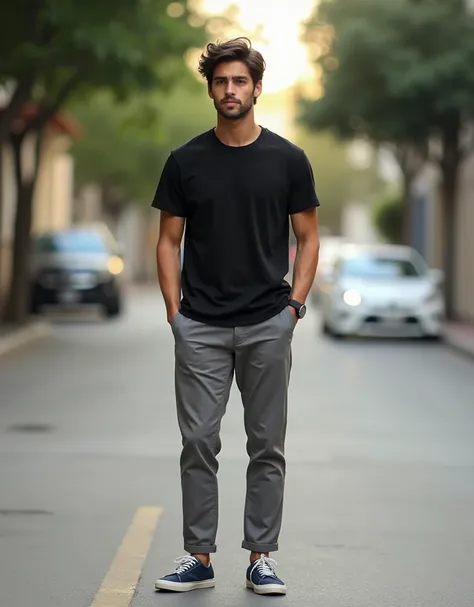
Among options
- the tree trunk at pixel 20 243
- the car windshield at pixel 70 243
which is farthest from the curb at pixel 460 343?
the car windshield at pixel 70 243

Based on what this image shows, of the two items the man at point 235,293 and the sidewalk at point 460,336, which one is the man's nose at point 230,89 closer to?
the man at point 235,293

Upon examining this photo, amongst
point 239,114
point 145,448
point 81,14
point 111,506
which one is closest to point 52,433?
point 145,448

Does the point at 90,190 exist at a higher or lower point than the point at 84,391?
higher

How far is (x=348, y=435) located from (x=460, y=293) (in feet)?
69.2

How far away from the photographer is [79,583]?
5773mm

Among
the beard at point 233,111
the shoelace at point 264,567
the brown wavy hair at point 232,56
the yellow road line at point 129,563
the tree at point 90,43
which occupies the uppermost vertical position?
the tree at point 90,43

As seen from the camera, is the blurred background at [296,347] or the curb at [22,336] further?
the curb at [22,336]

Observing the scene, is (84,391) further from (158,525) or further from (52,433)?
(158,525)

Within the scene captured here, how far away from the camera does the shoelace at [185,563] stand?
5625 mm

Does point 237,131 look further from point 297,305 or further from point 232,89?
point 297,305

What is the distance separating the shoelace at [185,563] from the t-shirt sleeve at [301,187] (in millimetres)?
1362

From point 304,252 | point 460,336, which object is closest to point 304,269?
point 304,252

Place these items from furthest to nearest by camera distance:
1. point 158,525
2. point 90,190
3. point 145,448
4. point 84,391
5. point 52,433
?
point 90,190, point 84,391, point 52,433, point 145,448, point 158,525

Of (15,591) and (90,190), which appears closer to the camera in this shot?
(15,591)
